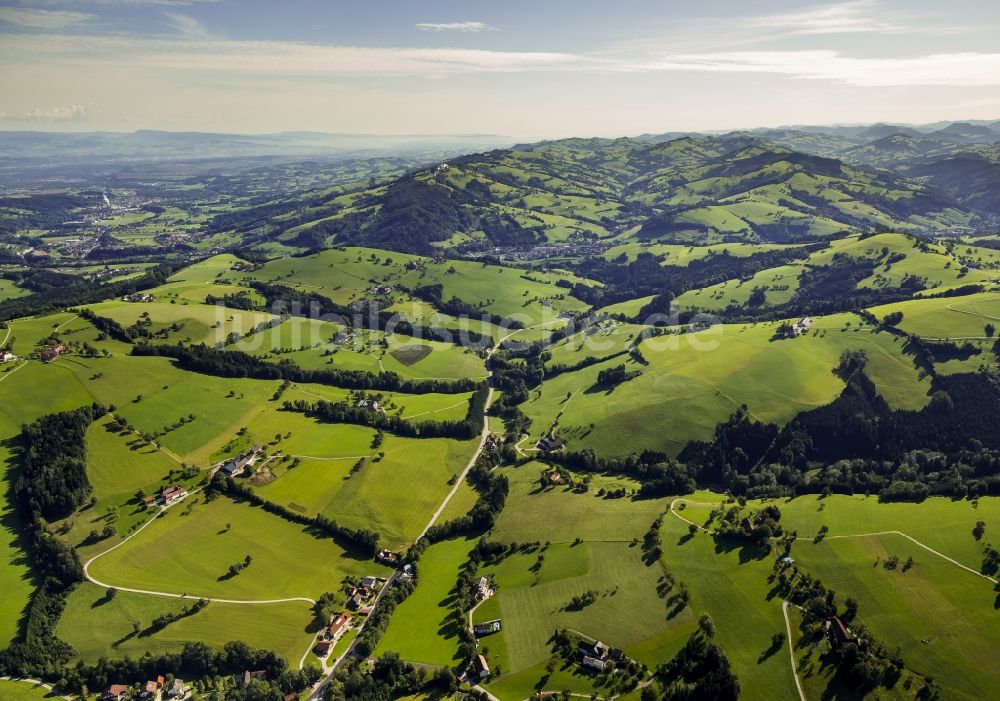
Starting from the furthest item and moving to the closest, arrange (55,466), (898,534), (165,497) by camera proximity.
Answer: (55,466), (165,497), (898,534)

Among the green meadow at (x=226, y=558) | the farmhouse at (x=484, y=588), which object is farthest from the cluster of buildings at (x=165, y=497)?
the farmhouse at (x=484, y=588)

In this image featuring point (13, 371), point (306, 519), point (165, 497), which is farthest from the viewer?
point (13, 371)

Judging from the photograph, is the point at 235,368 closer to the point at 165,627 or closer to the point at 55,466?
the point at 55,466

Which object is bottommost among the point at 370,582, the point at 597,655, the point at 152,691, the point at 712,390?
the point at 152,691

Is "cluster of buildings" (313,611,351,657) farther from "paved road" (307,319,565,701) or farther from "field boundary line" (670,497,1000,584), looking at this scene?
"field boundary line" (670,497,1000,584)

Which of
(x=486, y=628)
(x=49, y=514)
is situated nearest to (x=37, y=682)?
(x=49, y=514)

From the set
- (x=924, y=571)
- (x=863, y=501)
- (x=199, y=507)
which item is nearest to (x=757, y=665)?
(x=924, y=571)

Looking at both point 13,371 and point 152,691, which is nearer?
point 152,691
